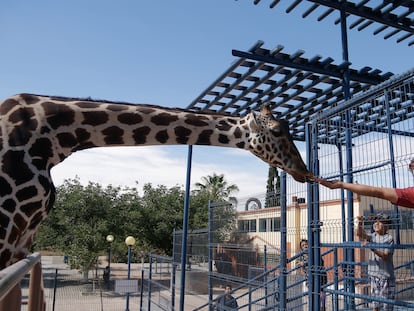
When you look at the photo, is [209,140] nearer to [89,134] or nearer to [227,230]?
[89,134]

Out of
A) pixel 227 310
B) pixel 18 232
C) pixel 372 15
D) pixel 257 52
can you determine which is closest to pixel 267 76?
pixel 257 52

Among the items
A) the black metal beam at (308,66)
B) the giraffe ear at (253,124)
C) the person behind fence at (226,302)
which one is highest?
the black metal beam at (308,66)

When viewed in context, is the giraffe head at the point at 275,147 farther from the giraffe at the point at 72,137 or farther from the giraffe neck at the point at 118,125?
the giraffe neck at the point at 118,125

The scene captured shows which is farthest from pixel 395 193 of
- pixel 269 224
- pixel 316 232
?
pixel 269 224

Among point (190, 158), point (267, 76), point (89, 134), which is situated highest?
point (267, 76)

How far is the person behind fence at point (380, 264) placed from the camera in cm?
494

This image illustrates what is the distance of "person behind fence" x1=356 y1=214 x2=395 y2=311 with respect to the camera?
195 inches

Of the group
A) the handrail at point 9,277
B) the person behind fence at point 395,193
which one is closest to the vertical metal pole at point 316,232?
the person behind fence at point 395,193

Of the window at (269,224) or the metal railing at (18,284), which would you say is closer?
the metal railing at (18,284)

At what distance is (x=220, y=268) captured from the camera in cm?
912

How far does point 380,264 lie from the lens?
5.24 metres

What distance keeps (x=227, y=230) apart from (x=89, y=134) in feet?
20.4

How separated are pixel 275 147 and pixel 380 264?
2.03m

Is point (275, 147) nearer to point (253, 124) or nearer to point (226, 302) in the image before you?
point (253, 124)
